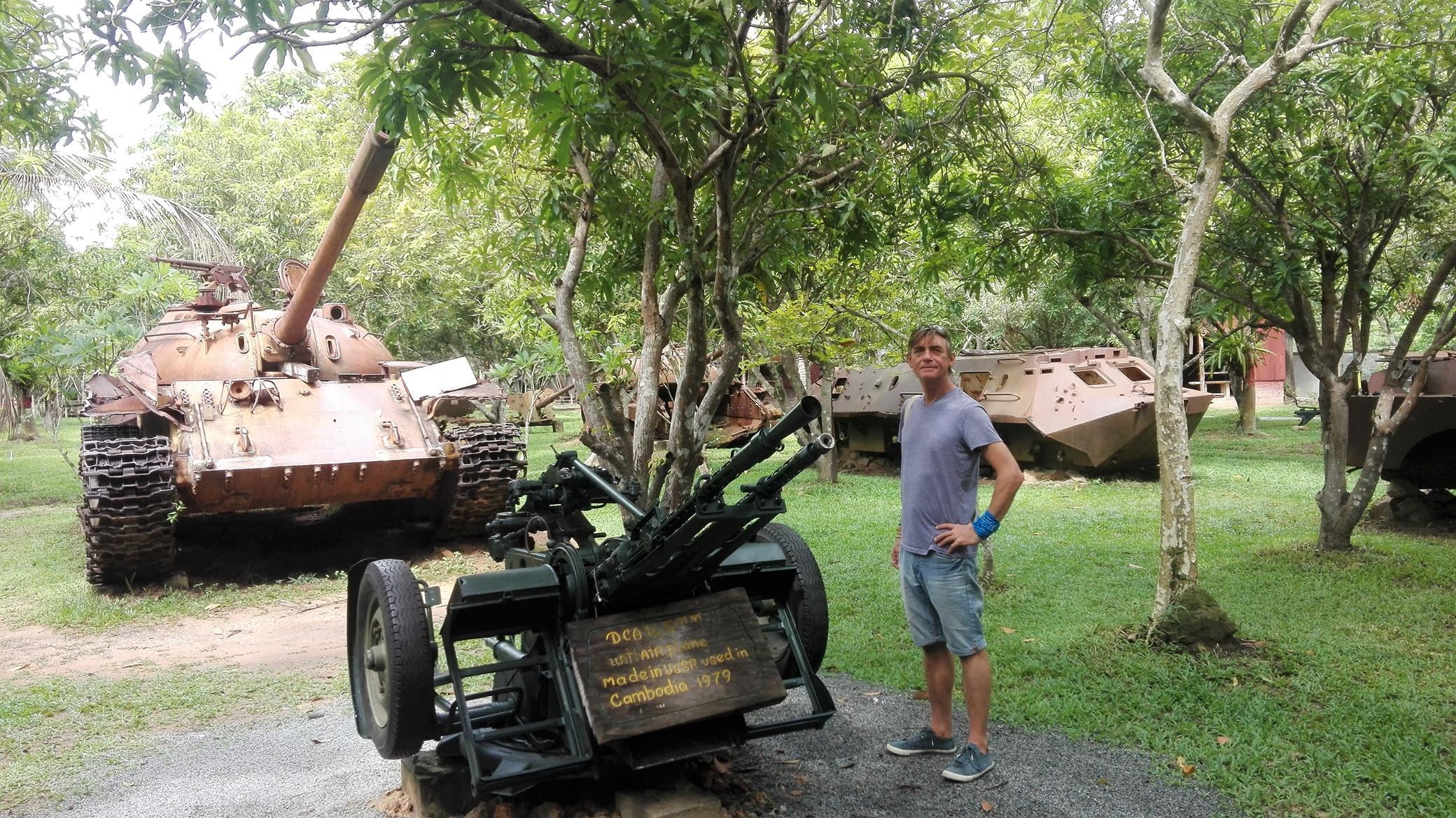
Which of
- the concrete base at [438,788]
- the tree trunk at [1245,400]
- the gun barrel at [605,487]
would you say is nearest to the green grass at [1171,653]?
the concrete base at [438,788]

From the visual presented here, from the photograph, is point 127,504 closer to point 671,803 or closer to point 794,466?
point 671,803

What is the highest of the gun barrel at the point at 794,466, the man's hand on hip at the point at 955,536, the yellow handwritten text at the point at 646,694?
the gun barrel at the point at 794,466

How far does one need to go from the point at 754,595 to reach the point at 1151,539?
6300mm

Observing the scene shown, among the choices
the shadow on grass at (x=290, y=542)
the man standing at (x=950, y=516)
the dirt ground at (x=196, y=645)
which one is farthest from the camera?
the shadow on grass at (x=290, y=542)

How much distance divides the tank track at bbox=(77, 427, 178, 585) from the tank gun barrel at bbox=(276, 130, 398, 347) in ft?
6.08

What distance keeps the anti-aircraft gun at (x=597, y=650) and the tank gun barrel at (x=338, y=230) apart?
11.2 ft

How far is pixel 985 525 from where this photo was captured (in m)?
3.89

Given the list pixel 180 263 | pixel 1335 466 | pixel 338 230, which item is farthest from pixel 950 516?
pixel 180 263

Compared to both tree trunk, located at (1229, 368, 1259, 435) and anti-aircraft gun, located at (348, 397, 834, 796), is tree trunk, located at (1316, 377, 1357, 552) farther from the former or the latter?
tree trunk, located at (1229, 368, 1259, 435)

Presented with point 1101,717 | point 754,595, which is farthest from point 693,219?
point 1101,717

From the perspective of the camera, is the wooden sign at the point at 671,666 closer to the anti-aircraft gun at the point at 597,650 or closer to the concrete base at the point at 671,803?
the anti-aircraft gun at the point at 597,650

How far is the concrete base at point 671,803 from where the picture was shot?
3.58 meters

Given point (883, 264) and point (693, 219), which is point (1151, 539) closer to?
point (883, 264)

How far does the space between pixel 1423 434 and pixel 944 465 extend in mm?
7118
